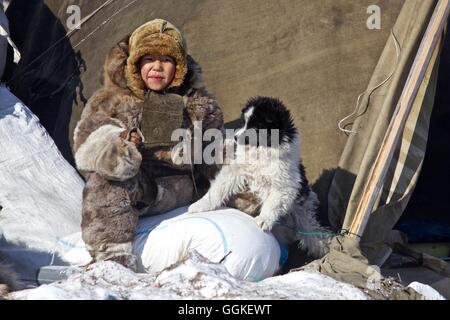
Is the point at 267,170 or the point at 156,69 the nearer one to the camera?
the point at 267,170

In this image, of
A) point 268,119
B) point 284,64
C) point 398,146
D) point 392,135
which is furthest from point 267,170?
point 284,64

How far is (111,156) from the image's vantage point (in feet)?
10.5

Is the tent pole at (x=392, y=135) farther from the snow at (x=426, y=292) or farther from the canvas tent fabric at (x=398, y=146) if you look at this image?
the snow at (x=426, y=292)

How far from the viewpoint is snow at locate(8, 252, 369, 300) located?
2641mm

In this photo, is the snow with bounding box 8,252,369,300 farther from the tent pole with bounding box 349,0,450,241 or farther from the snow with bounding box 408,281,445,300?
the tent pole with bounding box 349,0,450,241

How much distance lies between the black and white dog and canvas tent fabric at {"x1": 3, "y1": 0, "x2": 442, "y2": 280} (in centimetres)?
54

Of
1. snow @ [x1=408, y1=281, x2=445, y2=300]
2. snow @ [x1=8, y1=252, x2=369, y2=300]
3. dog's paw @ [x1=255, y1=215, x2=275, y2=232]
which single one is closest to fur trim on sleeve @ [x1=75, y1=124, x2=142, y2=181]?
snow @ [x1=8, y1=252, x2=369, y2=300]

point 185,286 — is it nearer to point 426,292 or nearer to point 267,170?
point 267,170

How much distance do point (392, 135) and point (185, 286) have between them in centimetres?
104

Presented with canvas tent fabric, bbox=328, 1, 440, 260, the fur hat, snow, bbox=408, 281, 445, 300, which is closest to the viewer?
snow, bbox=408, 281, 445, 300

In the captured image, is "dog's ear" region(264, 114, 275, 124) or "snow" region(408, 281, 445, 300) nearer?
"snow" region(408, 281, 445, 300)

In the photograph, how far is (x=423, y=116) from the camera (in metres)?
3.66
